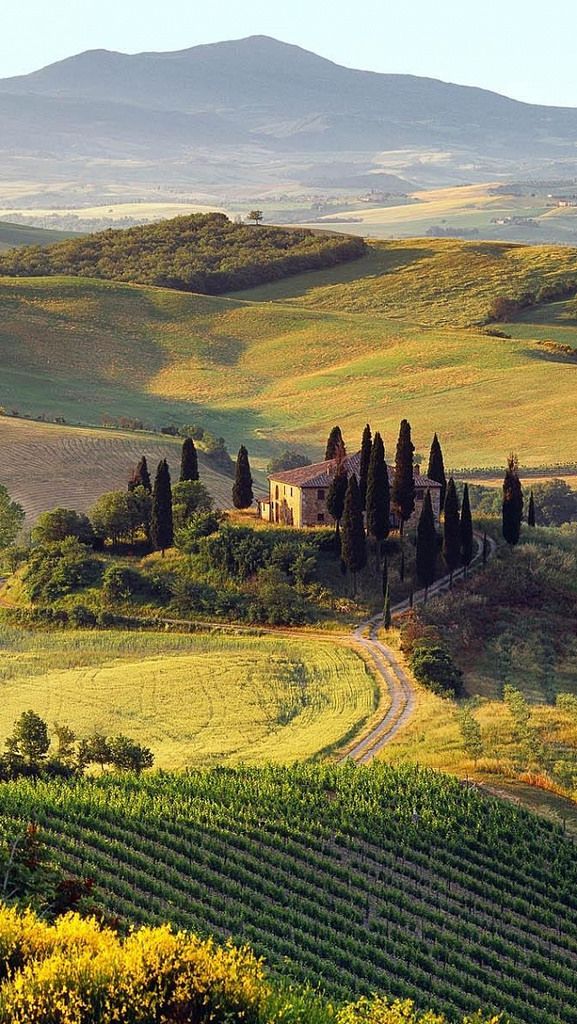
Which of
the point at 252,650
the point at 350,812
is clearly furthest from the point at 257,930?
the point at 252,650

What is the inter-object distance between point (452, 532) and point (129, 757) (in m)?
26.9

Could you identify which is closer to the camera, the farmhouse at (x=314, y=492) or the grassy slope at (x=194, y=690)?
the grassy slope at (x=194, y=690)

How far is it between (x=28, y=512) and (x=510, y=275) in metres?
109

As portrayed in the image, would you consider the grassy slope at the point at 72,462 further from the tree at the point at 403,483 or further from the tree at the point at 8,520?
the tree at the point at 403,483

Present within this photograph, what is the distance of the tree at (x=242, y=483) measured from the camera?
88.1m

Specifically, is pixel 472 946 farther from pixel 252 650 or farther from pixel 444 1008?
pixel 252 650

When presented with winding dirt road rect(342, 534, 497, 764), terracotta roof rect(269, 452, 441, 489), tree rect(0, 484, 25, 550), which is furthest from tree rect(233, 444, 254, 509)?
winding dirt road rect(342, 534, 497, 764)

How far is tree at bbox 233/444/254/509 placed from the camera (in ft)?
289

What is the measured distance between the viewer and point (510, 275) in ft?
644

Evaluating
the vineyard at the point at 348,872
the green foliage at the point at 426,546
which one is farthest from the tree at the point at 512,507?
the vineyard at the point at 348,872

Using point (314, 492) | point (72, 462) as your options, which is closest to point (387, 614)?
point (314, 492)

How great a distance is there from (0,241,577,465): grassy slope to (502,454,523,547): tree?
2042 inches

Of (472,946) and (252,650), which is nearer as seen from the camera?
(472,946)

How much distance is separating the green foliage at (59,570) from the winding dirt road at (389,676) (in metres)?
16.1
